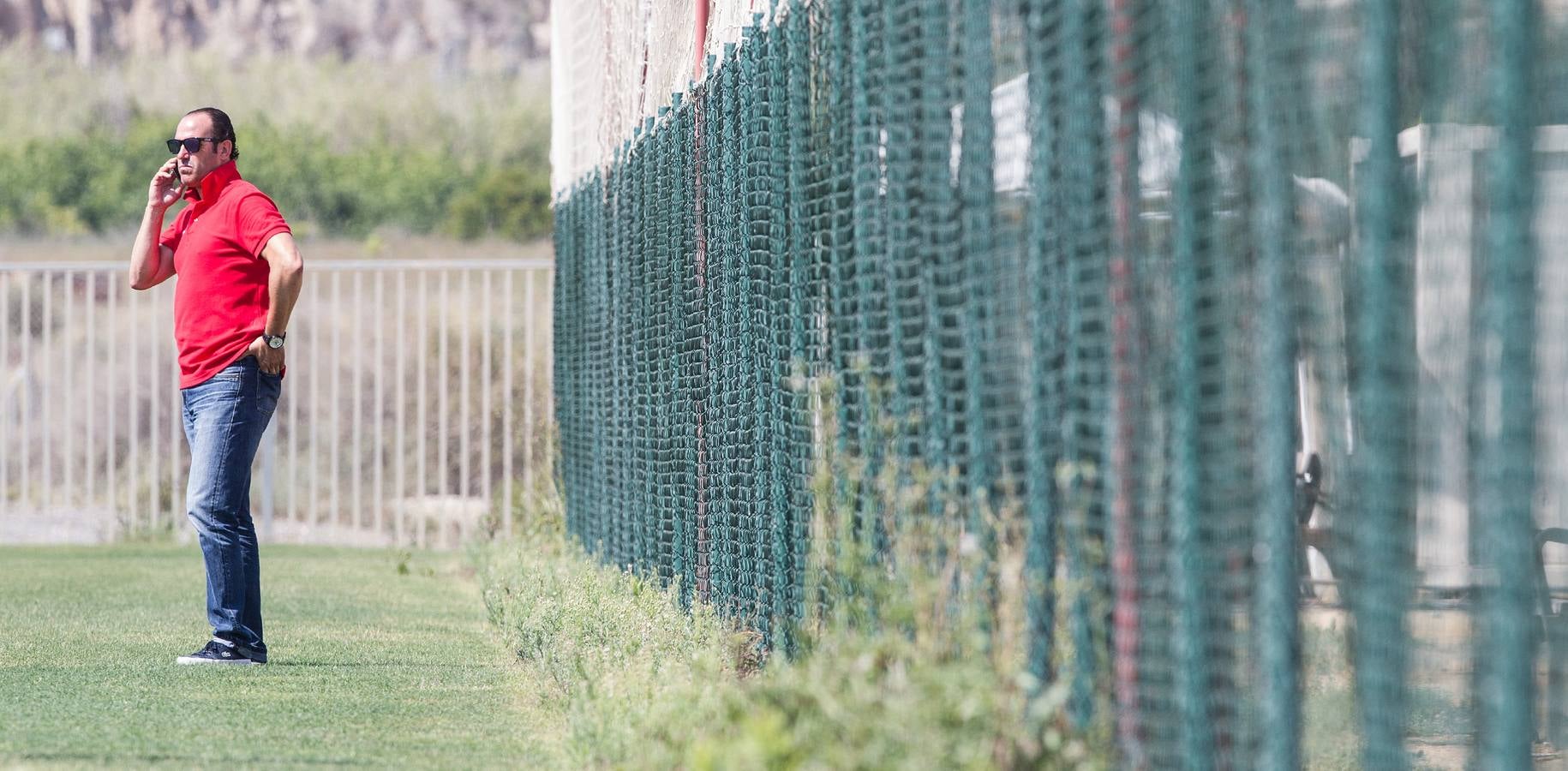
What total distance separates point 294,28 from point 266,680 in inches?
1843

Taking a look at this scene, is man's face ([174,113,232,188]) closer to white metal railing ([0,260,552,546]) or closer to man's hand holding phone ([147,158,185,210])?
man's hand holding phone ([147,158,185,210])

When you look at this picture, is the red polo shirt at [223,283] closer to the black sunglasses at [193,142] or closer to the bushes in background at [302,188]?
the black sunglasses at [193,142]

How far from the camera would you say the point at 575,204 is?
9.89 m

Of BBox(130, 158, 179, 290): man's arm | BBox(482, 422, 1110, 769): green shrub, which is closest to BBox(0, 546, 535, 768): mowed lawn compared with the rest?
BBox(482, 422, 1110, 769): green shrub

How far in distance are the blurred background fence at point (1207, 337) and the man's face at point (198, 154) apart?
8.47 ft

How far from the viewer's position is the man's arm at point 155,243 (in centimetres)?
686

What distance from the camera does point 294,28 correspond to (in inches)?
2003

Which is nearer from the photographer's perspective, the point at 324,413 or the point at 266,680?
the point at 266,680

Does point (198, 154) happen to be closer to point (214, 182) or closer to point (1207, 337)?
point (214, 182)

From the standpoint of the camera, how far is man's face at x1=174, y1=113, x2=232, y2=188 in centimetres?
677

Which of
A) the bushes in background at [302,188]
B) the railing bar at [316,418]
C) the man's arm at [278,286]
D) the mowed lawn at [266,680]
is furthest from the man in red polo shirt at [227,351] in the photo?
the bushes in background at [302,188]

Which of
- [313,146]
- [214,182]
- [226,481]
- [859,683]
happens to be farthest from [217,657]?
[313,146]

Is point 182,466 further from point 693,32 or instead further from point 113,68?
point 113,68

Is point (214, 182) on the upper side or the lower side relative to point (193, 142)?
lower
